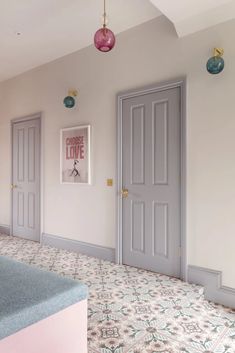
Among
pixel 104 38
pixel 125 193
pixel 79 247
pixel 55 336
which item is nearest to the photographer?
pixel 55 336

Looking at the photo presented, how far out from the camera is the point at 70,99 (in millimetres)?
3947

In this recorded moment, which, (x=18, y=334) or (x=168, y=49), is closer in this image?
(x=18, y=334)

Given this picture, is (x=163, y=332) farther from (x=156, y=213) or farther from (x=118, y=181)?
(x=118, y=181)

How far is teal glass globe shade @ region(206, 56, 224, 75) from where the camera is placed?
2.60 m

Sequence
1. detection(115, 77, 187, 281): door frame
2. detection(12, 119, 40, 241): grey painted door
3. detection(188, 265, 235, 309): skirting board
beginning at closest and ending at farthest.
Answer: detection(188, 265, 235, 309): skirting board → detection(115, 77, 187, 281): door frame → detection(12, 119, 40, 241): grey painted door

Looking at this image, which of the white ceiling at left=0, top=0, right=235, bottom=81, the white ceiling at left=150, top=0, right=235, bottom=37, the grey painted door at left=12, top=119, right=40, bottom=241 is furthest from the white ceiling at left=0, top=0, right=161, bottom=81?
the grey painted door at left=12, top=119, right=40, bottom=241

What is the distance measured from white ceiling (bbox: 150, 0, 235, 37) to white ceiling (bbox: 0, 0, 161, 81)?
417 mm

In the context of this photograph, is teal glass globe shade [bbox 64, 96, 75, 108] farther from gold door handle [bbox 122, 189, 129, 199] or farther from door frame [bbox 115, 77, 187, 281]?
gold door handle [bbox 122, 189, 129, 199]

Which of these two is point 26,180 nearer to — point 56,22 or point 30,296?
point 56,22

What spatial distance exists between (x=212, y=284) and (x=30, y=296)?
207 cm

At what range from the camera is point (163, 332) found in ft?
6.68

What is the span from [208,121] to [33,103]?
309cm

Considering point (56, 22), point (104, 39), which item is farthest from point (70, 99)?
point (104, 39)

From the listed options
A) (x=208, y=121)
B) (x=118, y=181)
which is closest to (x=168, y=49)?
(x=208, y=121)
